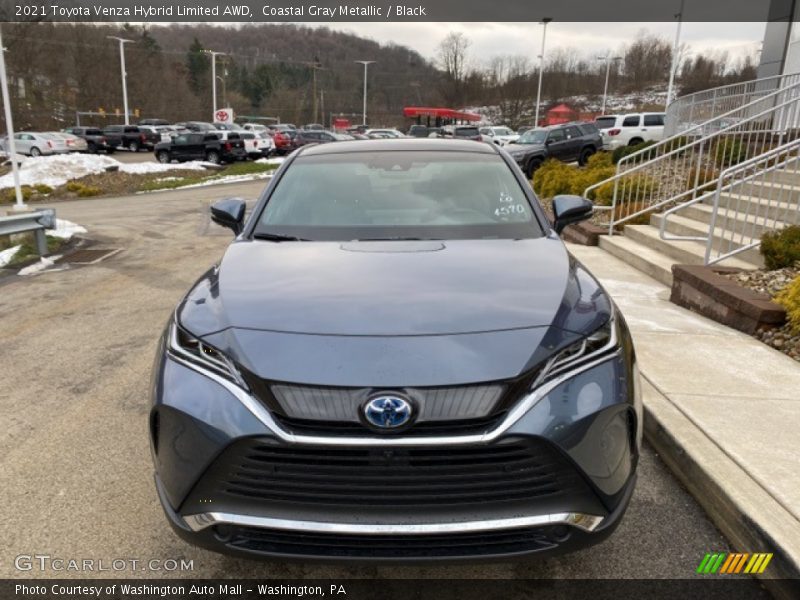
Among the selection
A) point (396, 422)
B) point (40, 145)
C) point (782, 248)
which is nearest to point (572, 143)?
point (782, 248)

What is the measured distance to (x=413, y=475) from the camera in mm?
1840

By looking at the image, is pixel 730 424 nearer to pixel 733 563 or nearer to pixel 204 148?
pixel 733 563

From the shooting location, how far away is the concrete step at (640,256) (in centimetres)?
687

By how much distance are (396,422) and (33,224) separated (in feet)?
27.9

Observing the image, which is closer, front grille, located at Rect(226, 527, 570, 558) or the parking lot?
front grille, located at Rect(226, 527, 570, 558)

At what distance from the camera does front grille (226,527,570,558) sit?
1.85 m

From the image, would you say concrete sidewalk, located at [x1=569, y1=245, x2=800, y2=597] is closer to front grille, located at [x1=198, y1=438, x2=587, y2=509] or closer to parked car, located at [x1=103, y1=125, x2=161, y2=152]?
front grille, located at [x1=198, y1=438, x2=587, y2=509]

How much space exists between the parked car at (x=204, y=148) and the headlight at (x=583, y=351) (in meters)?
30.2

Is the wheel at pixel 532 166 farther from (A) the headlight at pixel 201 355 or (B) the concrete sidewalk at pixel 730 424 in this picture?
(A) the headlight at pixel 201 355

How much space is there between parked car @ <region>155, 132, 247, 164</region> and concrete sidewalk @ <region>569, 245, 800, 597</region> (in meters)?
28.0

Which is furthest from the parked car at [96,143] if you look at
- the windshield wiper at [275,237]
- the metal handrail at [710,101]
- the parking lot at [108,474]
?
the windshield wiper at [275,237]

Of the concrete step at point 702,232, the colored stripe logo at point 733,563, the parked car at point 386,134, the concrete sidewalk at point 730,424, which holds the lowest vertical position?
the colored stripe logo at point 733,563

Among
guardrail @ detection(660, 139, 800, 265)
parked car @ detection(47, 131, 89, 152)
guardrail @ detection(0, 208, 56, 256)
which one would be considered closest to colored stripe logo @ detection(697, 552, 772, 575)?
guardrail @ detection(660, 139, 800, 265)

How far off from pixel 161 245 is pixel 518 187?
7.92 meters
